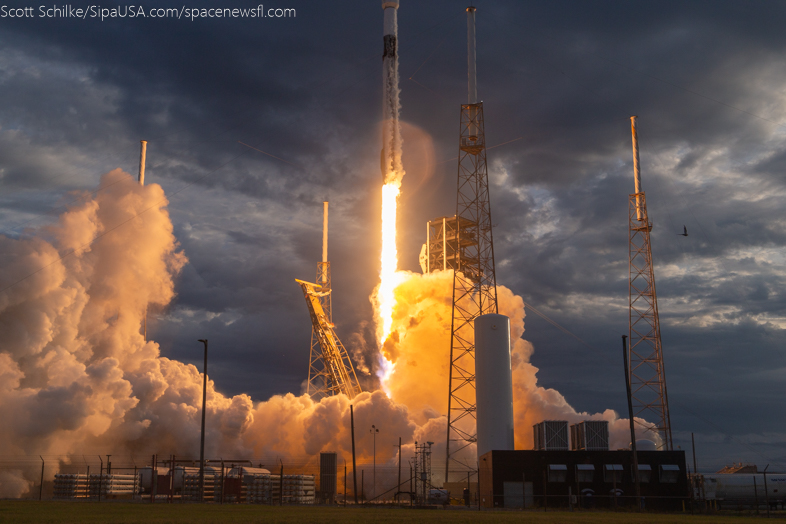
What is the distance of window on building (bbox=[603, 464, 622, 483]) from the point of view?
52.1 metres

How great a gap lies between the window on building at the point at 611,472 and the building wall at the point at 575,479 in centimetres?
7

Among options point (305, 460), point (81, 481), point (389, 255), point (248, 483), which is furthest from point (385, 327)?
point (81, 481)

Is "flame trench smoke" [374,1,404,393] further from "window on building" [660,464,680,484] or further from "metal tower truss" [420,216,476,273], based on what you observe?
"window on building" [660,464,680,484]

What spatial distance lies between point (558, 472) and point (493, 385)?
866 cm

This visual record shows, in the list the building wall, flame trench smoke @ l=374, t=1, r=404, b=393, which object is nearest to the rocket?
flame trench smoke @ l=374, t=1, r=404, b=393

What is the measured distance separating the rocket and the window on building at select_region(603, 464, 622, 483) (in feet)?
117

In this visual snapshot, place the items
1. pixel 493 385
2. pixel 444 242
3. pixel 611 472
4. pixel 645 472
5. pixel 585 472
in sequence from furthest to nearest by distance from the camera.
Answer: pixel 444 242, pixel 493 385, pixel 645 472, pixel 611 472, pixel 585 472

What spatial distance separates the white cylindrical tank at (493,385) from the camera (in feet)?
185

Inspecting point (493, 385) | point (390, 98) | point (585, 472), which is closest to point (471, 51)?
point (390, 98)

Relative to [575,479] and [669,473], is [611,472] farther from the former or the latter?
[669,473]

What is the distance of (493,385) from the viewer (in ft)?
188

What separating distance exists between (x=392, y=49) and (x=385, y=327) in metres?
31.8

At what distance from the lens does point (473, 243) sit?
80875 mm

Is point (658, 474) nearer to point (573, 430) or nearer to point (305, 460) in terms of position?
point (573, 430)
